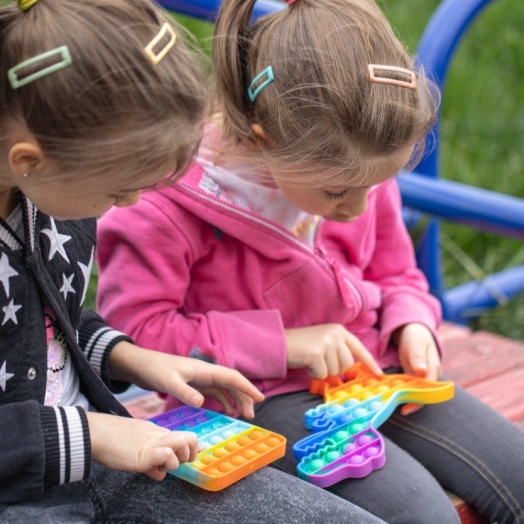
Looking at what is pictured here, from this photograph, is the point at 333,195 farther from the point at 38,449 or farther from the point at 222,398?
the point at 38,449

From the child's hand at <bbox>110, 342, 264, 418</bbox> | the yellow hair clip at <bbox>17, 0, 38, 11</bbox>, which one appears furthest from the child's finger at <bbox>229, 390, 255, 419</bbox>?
the yellow hair clip at <bbox>17, 0, 38, 11</bbox>

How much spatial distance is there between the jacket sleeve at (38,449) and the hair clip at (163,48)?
15.8 inches

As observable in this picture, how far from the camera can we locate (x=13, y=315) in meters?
1.00

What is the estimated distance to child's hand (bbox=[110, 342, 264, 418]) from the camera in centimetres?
113

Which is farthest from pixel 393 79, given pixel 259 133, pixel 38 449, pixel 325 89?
pixel 38 449

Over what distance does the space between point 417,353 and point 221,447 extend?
0.45m

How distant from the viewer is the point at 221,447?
3.53 ft

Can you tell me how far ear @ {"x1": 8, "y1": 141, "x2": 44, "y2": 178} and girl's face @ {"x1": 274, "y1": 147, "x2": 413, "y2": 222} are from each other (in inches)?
15.6

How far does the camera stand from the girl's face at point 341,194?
1183mm

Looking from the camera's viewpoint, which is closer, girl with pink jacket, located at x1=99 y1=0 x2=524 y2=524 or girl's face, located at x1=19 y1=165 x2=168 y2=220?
girl's face, located at x1=19 y1=165 x2=168 y2=220

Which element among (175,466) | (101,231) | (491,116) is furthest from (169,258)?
(491,116)

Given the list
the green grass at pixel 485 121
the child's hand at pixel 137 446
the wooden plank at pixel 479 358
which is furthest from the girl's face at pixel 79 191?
the green grass at pixel 485 121

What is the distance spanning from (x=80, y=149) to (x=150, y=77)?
105mm

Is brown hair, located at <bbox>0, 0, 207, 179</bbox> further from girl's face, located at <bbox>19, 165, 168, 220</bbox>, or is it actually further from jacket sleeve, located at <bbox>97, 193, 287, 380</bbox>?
jacket sleeve, located at <bbox>97, 193, 287, 380</bbox>
